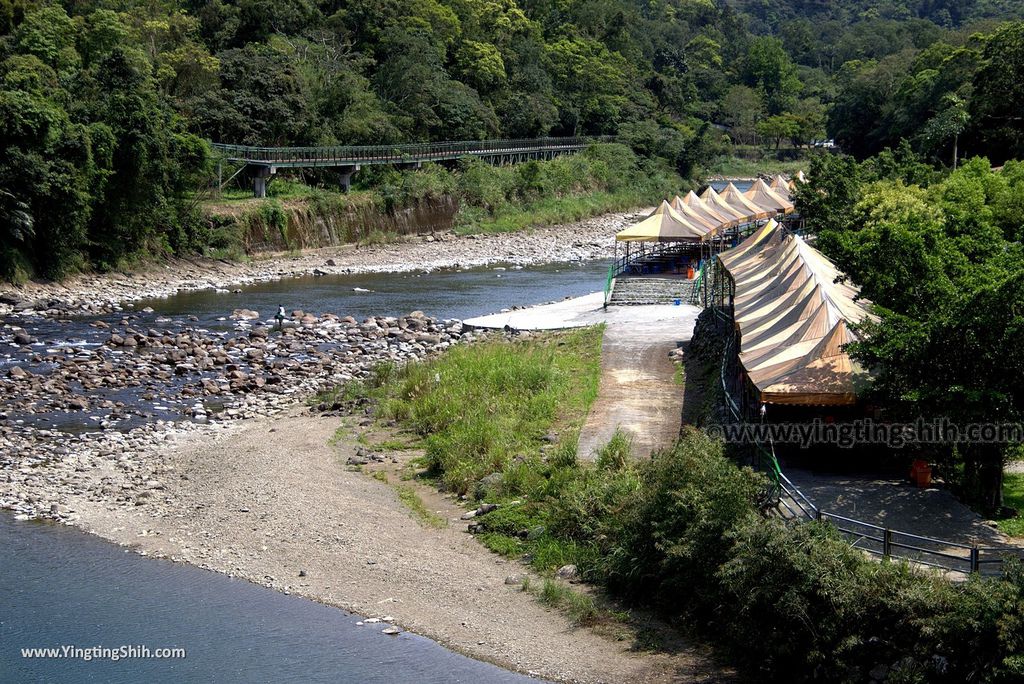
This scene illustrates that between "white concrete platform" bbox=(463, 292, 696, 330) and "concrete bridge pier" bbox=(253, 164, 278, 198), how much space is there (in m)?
22.9

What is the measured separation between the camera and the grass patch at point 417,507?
74.9 feet

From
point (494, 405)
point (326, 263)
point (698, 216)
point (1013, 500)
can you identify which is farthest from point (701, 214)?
point (1013, 500)

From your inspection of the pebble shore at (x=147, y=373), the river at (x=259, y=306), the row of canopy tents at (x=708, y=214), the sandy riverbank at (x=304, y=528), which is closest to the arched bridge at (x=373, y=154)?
the pebble shore at (x=147, y=373)

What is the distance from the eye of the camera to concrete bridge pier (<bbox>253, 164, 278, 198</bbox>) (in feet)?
206

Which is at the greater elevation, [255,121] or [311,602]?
[255,121]

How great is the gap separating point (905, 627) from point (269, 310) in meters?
34.8

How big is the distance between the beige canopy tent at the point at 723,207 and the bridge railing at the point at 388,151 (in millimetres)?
22400

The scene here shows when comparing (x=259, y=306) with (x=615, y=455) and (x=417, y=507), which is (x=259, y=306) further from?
(x=615, y=455)

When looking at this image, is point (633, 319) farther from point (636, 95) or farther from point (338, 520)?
point (636, 95)

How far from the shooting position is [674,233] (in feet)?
153

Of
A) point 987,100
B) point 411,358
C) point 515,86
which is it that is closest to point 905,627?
point 411,358

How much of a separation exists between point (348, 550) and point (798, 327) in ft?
32.8

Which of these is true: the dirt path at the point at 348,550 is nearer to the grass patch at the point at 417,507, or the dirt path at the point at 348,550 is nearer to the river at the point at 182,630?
the grass patch at the point at 417,507

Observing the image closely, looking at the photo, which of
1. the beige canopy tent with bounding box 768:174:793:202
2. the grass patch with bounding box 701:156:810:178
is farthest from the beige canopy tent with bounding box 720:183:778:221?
the grass patch with bounding box 701:156:810:178
